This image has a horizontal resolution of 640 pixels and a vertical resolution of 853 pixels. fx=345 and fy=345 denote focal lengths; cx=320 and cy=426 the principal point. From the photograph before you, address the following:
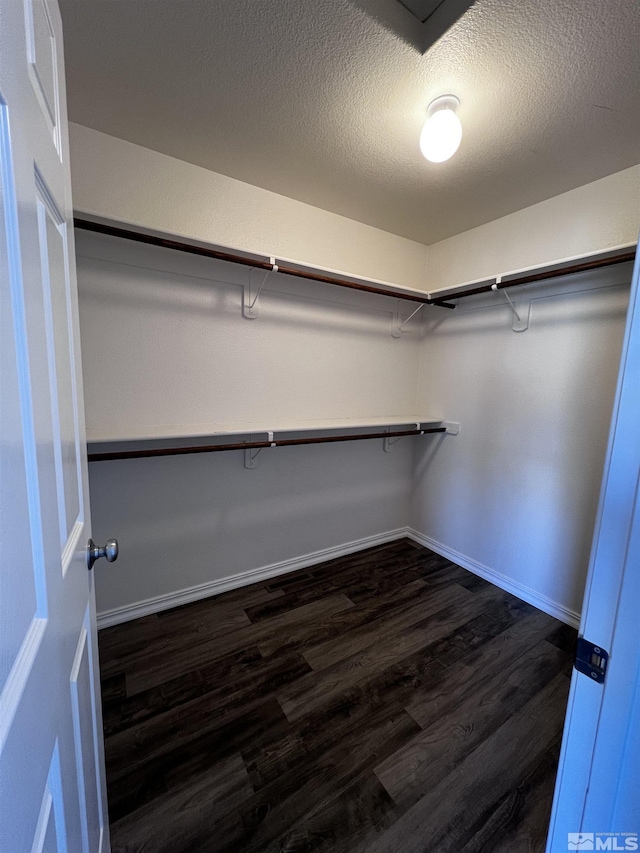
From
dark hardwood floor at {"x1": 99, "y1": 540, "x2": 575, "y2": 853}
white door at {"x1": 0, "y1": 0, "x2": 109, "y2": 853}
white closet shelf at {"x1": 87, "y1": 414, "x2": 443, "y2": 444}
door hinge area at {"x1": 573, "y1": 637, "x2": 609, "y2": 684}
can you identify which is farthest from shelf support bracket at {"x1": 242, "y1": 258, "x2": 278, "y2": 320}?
door hinge area at {"x1": 573, "y1": 637, "x2": 609, "y2": 684}

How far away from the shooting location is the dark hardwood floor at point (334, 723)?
1116 mm

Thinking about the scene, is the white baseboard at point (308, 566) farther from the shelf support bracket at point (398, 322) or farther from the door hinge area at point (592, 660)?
the door hinge area at point (592, 660)

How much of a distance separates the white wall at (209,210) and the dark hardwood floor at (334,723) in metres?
2.08

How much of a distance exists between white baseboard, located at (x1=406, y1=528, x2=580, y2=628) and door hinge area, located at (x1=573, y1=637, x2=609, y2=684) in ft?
6.33

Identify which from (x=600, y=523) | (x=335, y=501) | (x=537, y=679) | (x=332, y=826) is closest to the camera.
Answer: (x=600, y=523)

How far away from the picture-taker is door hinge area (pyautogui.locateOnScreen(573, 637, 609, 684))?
0.57 m

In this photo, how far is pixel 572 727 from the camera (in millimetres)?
614

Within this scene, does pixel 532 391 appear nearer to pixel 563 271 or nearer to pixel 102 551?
pixel 563 271

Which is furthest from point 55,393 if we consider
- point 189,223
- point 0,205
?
point 189,223

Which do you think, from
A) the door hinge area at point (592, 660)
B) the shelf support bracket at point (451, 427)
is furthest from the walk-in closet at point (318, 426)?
the shelf support bracket at point (451, 427)

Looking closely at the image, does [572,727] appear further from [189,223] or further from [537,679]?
[189,223]

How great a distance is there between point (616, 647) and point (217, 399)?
1965mm

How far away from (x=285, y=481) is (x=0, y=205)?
2.15 m

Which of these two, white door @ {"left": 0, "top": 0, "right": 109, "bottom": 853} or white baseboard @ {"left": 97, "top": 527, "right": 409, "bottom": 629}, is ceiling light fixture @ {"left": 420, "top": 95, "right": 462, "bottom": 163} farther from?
white baseboard @ {"left": 97, "top": 527, "right": 409, "bottom": 629}
